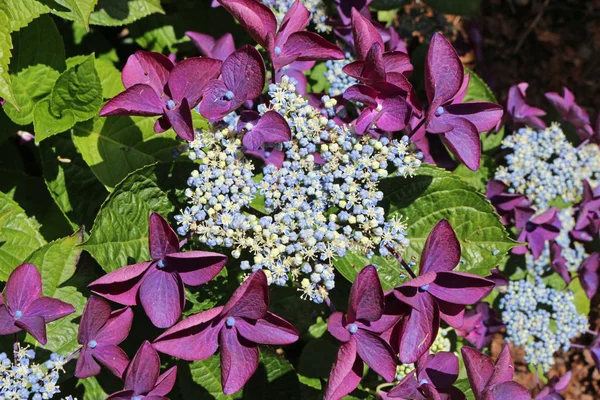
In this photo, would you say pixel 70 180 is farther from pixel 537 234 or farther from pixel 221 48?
pixel 537 234

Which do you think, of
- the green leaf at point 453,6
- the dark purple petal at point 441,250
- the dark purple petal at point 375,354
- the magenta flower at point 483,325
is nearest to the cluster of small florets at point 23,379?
the dark purple petal at point 375,354

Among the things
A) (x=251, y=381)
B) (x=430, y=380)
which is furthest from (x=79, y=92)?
(x=430, y=380)

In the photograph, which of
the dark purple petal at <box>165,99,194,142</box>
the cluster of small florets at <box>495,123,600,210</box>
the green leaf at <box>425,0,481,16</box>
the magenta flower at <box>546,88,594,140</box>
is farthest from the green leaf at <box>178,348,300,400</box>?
the green leaf at <box>425,0,481,16</box>

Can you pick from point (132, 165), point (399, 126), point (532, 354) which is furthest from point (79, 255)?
point (532, 354)

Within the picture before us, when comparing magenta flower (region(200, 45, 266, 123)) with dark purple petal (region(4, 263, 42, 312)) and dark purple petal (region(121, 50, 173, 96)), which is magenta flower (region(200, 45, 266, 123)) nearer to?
dark purple petal (region(121, 50, 173, 96))

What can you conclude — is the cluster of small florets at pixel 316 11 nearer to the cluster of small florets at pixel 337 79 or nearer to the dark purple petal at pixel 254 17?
the cluster of small florets at pixel 337 79

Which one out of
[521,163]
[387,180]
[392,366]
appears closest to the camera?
[392,366]

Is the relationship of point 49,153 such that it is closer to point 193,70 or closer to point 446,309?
point 193,70
